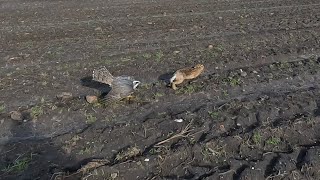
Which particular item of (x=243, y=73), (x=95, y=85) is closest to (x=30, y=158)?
(x=95, y=85)

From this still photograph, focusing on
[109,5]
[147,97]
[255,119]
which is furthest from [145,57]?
[109,5]

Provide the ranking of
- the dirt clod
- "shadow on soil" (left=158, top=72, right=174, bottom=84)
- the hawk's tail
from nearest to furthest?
1. the hawk's tail
2. the dirt clod
3. "shadow on soil" (left=158, top=72, right=174, bottom=84)

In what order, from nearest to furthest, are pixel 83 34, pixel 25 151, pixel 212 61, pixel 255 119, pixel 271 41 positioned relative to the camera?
pixel 25 151, pixel 255 119, pixel 212 61, pixel 271 41, pixel 83 34

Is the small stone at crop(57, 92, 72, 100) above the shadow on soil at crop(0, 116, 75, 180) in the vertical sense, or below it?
above

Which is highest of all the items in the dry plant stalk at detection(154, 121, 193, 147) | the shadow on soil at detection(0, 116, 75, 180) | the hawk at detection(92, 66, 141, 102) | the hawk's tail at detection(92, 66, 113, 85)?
the hawk's tail at detection(92, 66, 113, 85)

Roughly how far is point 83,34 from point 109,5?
156 inches

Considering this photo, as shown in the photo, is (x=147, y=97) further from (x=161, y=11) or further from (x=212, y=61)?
(x=161, y=11)

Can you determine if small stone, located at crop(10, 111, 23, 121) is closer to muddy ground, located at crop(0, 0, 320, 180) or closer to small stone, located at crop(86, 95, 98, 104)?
muddy ground, located at crop(0, 0, 320, 180)

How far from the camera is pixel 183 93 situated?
6445mm

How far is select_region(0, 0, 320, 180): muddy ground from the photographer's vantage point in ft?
15.4

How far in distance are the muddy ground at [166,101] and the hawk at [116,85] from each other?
0.16 m

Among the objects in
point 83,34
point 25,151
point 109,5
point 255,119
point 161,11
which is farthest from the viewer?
point 109,5

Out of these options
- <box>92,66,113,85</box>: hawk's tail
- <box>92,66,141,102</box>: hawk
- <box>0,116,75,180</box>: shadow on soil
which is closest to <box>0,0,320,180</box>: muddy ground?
<box>0,116,75,180</box>: shadow on soil

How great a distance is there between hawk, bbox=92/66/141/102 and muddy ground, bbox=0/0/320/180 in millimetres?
157
